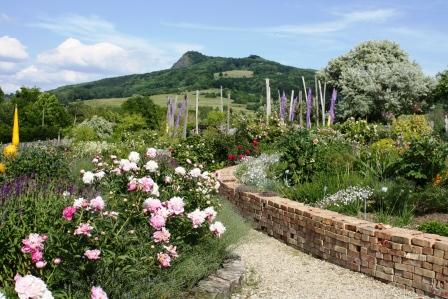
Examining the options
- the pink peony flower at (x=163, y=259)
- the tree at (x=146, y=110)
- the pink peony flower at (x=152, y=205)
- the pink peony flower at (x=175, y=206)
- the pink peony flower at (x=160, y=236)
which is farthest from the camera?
the tree at (x=146, y=110)

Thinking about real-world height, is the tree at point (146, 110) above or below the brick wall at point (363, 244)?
above

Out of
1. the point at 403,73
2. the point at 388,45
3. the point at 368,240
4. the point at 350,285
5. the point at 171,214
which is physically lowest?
the point at 350,285

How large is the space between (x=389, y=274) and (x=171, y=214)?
7.99 ft

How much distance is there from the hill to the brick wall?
43.2 m

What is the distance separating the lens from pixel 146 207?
4.36 m

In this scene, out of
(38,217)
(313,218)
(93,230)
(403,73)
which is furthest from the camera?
(403,73)

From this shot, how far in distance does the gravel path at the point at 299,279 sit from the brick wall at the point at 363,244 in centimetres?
12

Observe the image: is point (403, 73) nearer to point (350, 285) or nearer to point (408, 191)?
point (408, 191)

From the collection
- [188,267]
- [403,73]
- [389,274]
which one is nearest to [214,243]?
[188,267]

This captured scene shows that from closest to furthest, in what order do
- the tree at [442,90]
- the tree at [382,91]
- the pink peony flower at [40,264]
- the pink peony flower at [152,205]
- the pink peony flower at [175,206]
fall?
the pink peony flower at [40,264], the pink peony flower at [152,205], the pink peony flower at [175,206], the tree at [382,91], the tree at [442,90]

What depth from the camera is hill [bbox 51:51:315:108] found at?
61.0 metres

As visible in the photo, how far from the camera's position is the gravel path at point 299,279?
5.15 m

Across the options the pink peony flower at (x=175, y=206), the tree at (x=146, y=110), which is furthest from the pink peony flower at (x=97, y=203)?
the tree at (x=146, y=110)

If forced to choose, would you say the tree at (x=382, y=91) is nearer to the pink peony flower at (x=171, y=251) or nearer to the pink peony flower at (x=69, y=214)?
the pink peony flower at (x=171, y=251)
